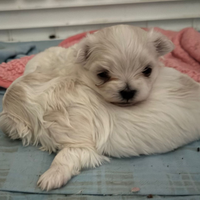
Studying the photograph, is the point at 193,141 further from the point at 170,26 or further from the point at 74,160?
the point at 170,26

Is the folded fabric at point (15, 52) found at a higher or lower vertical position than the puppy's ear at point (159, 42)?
lower

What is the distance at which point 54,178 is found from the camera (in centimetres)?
98

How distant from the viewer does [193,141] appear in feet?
4.02

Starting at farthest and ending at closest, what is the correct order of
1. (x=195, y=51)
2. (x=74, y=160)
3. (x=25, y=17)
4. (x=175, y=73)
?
(x=25, y=17) < (x=195, y=51) < (x=175, y=73) < (x=74, y=160)

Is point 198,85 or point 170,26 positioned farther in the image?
point 170,26

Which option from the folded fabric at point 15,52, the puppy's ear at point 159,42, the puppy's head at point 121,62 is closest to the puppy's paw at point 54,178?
the puppy's head at point 121,62

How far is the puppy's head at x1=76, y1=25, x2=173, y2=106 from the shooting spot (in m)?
1.05

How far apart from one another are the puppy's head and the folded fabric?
1.13 meters

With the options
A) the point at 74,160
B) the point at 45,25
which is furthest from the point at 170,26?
the point at 74,160

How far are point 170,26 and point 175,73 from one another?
54.8 inches

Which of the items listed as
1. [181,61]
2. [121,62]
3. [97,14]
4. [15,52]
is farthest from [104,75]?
[97,14]

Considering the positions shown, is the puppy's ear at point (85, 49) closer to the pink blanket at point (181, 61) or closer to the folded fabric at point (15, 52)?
the pink blanket at point (181, 61)

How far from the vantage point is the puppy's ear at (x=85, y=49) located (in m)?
1.16

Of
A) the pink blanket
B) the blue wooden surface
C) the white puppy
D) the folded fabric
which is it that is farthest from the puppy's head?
the folded fabric
